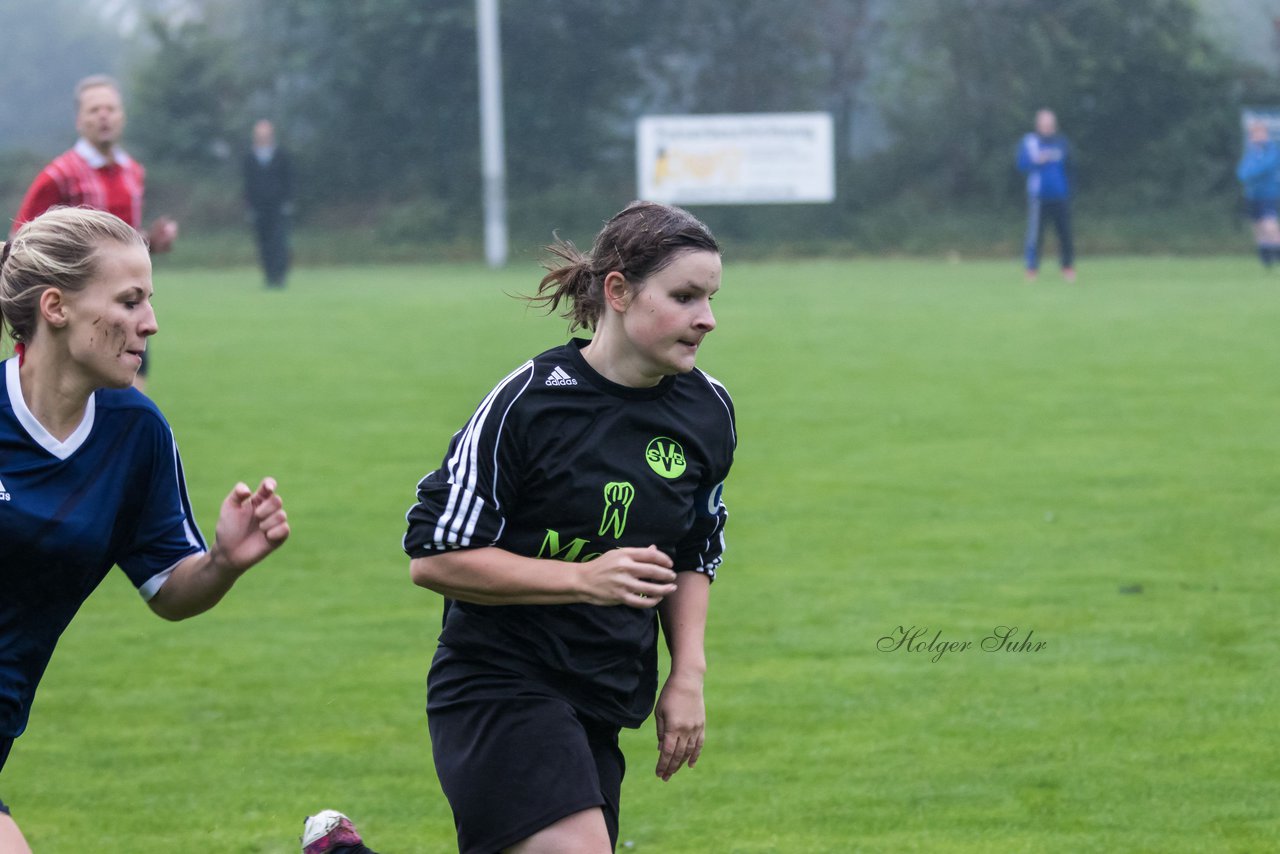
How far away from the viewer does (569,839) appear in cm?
335

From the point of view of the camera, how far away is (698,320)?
350cm

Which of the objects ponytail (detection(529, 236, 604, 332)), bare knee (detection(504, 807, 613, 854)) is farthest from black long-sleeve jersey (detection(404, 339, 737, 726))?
bare knee (detection(504, 807, 613, 854))

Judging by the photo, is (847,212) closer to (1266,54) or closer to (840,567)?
(1266,54)

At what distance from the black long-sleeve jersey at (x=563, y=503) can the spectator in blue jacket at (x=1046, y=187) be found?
72.7 ft

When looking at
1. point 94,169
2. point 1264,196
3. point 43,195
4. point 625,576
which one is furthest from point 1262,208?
point 625,576

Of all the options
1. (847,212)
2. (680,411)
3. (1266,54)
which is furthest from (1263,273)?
(680,411)

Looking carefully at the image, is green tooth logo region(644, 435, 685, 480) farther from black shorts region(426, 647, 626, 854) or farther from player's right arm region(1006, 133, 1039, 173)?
player's right arm region(1006, 133, 1039, 173)

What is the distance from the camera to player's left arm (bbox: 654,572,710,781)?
365cm

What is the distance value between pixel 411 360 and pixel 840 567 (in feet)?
27.3

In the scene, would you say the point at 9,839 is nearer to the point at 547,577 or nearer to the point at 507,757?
the point at 507,757

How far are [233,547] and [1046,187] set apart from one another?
23.3m

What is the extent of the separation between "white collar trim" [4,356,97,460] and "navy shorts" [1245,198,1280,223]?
80.9 feet

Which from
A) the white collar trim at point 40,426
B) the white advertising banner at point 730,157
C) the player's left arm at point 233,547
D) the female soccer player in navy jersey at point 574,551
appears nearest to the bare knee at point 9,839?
the player's left arm at point 233,547

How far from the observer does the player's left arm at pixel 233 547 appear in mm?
3328
